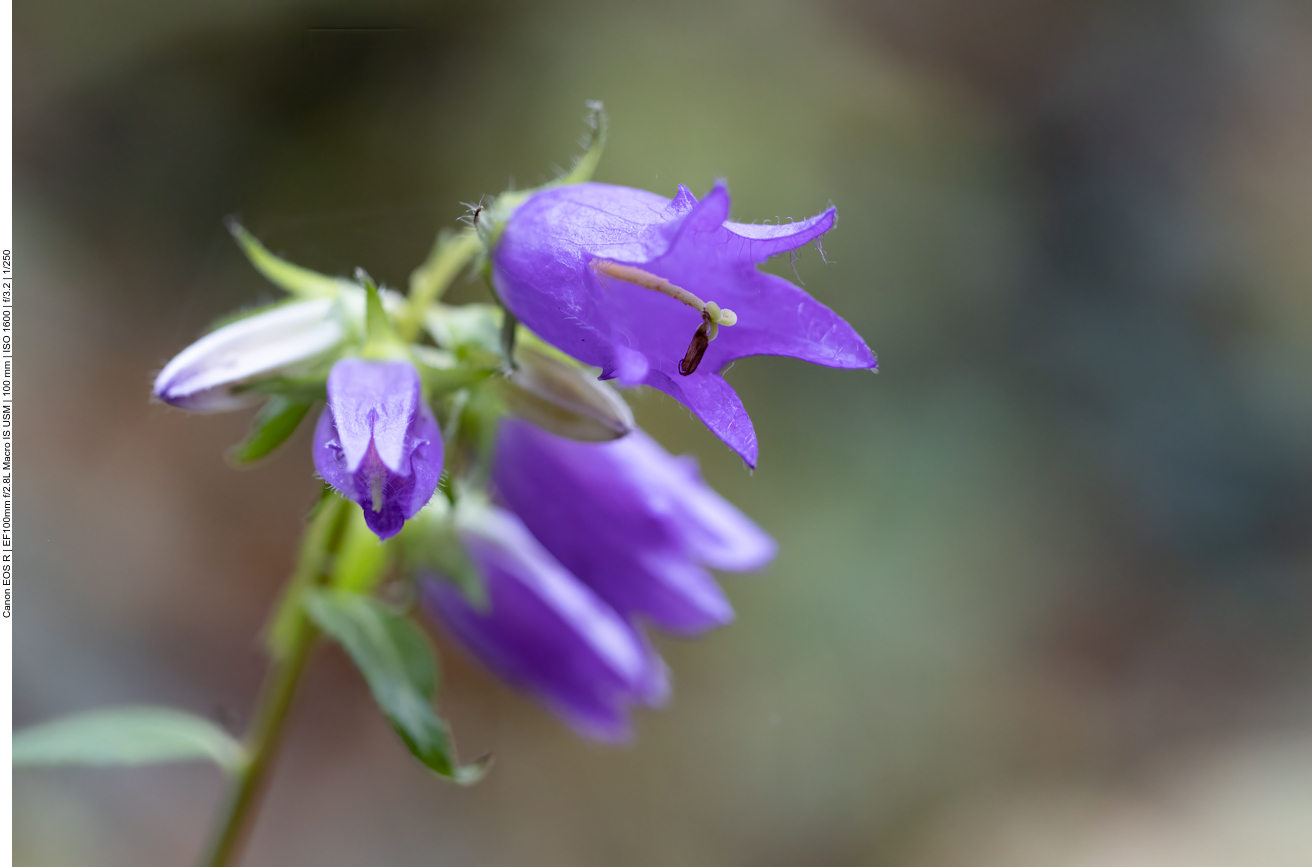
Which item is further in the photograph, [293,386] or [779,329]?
[293,386]

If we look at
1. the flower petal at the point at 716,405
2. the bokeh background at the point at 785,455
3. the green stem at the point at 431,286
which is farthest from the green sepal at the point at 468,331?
the bokeh background at the point at 785,455

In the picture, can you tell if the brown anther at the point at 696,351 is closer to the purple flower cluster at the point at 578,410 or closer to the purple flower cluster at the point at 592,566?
the purple flower cluster at the point at 578,410

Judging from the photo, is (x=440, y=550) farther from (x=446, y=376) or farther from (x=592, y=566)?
(x=446, y=376)

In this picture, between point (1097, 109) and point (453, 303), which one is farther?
point (1097, 109)

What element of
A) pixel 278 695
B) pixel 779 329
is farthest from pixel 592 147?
pixel 278 695

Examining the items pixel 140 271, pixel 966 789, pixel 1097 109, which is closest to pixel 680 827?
pixel 966 789

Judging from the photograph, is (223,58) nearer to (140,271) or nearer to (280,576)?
(140,271)
